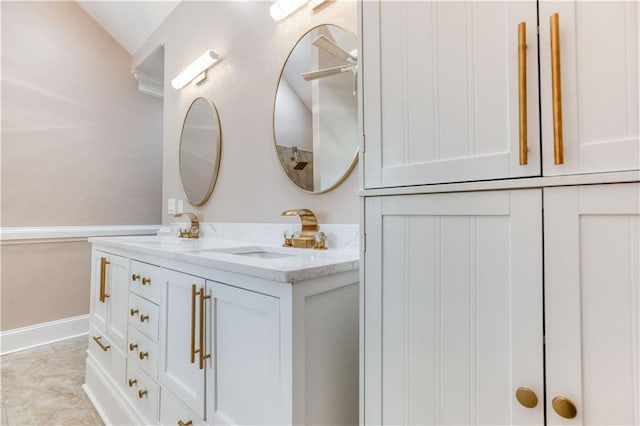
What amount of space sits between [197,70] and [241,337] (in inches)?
76.0

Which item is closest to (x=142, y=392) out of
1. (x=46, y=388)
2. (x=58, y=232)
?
(x=46, y=388)

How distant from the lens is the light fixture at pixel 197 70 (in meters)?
2.00

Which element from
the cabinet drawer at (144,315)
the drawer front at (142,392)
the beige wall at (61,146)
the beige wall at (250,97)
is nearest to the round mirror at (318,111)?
the beige wall at (250,97)

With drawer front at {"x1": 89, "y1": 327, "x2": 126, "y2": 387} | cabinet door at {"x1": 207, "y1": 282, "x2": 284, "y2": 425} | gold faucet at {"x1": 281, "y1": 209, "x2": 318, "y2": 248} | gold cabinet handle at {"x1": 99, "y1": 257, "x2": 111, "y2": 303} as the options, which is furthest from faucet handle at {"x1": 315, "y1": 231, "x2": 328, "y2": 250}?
gold cabinet handle at {"x1": 99, "y1": 257, "x2": 111, "y2": 303}

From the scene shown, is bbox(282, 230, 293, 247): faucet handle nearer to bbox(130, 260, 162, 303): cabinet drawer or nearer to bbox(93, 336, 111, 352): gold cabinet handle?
bbox(130, 260, 162, 303): cabinet drawer

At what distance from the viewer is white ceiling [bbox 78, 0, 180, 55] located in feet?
8.32

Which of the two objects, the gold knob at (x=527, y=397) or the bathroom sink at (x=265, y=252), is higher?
the bathroom sink at (x=265, y=252)

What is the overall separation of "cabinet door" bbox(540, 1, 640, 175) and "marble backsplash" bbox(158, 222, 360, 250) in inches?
31.1

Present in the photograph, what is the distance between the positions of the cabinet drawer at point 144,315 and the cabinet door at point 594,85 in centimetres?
141

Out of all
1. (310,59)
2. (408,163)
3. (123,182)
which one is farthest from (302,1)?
(123,182)

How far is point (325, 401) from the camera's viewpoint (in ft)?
2.75

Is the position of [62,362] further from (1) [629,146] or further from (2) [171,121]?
(1) [629,146]

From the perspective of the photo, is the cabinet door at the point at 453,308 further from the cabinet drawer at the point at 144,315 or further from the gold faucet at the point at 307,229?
the cabinet drawer at the point at 144,315

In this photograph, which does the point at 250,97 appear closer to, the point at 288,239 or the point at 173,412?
the point at 288,239
